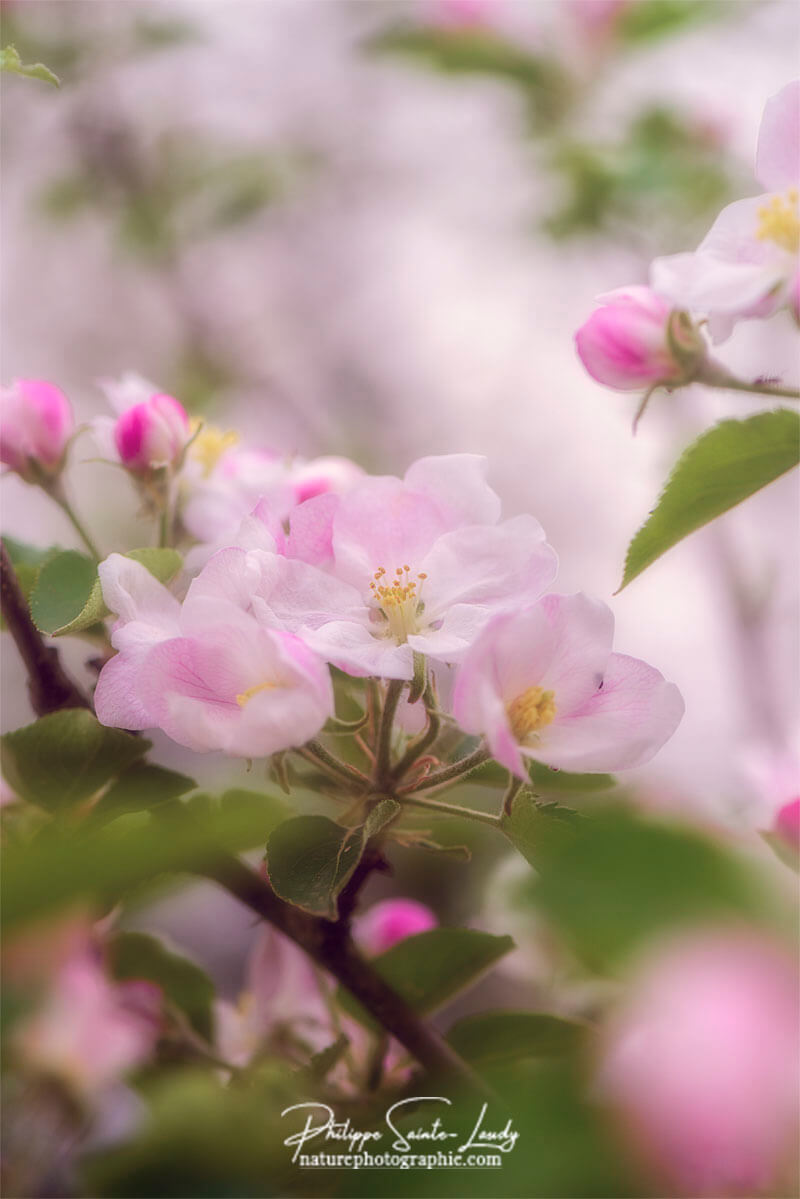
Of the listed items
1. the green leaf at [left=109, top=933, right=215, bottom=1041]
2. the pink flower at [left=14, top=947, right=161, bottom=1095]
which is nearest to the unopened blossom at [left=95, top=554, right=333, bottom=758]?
the pink flower at [left=14, top=947, right=161, bottom=1095]

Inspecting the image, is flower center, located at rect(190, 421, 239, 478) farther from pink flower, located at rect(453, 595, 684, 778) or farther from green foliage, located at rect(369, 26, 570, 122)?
green foliage, located at rect(369, 26, 570, 122)

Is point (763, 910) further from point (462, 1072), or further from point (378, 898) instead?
point (378, 898)

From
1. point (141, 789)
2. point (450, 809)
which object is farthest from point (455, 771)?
point (141, 789)

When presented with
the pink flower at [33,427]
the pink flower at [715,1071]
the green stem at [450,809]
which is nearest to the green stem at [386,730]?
the green stem at [450,809]

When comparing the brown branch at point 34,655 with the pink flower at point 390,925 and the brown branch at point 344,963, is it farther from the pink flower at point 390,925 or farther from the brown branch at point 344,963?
the pink flower at point 390,925

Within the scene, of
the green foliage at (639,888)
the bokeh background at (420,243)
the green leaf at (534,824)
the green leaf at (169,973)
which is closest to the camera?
the green foliage at (639,888)

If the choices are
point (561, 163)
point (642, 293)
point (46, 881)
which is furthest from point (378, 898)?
point (46, 881)

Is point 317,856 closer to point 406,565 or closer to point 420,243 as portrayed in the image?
point 406,565
